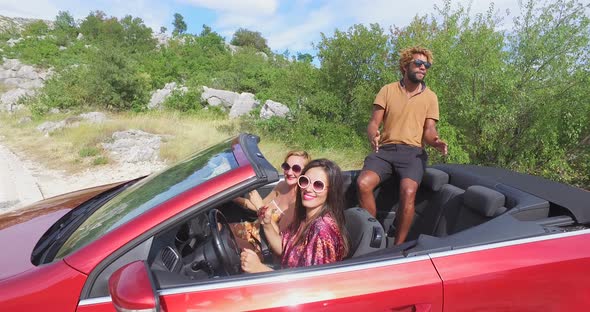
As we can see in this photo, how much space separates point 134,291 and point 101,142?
407 inches

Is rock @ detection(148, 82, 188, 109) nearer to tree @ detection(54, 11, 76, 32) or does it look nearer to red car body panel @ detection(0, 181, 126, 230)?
red car body panel @ detection(0, 181, 126, 230)

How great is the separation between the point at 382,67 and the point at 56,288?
8149mm

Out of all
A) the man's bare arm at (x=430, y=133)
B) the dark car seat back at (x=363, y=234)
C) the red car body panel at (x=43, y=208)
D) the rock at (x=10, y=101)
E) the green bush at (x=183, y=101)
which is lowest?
the dark car seat back at (x=363, y=234)

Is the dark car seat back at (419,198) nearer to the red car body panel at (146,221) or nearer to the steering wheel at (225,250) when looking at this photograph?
the steering wheel at (225,250)

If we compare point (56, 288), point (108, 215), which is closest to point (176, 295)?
point (56, 288)

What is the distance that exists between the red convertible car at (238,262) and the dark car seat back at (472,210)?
0.01 metres

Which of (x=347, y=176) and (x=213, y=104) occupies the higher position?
(x=213, y=104)

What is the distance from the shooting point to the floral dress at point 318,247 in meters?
1.82

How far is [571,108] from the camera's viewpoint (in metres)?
6.07

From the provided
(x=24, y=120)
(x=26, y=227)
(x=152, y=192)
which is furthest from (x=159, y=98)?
(x=152, y=192)

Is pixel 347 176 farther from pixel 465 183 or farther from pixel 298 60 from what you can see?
pixel 298 60

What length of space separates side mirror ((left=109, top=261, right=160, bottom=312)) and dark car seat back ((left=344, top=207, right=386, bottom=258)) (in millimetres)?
982

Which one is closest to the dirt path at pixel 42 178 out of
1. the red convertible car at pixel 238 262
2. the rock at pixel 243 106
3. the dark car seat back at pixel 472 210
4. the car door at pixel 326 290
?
the red convertible car at pixel 238 262

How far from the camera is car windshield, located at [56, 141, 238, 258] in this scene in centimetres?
162
